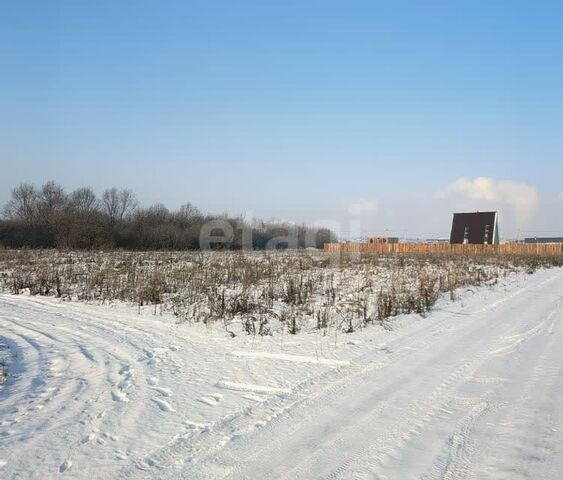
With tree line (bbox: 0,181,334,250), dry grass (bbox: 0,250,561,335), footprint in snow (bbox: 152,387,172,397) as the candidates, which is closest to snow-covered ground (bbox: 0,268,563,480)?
footprint in snow (bbox: 152,387,172,397)

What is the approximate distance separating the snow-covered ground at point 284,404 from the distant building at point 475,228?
5424 centimetres

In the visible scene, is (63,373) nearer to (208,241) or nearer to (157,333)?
(157,333)

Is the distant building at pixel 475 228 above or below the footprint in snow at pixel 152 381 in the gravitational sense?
above

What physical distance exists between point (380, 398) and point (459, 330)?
3.80m

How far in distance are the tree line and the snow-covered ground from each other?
21.4 metres

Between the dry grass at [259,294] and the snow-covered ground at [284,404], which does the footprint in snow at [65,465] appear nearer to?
the snow-covered ground at [284,404]

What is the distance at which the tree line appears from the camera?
39031 mm

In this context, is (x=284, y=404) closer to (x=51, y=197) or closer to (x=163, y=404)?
(x=163, y=404)

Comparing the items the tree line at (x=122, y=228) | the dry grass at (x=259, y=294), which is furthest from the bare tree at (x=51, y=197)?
the dry grass at (x=259, y=294)

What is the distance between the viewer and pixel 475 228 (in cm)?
5919

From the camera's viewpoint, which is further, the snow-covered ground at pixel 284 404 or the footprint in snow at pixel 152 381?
the footprint in snow at pixel 152 381

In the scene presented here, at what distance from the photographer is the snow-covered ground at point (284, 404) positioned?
3080mm

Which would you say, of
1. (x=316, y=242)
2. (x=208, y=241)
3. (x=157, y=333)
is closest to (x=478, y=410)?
(x=157, y=333)

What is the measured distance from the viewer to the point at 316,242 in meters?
68.8
